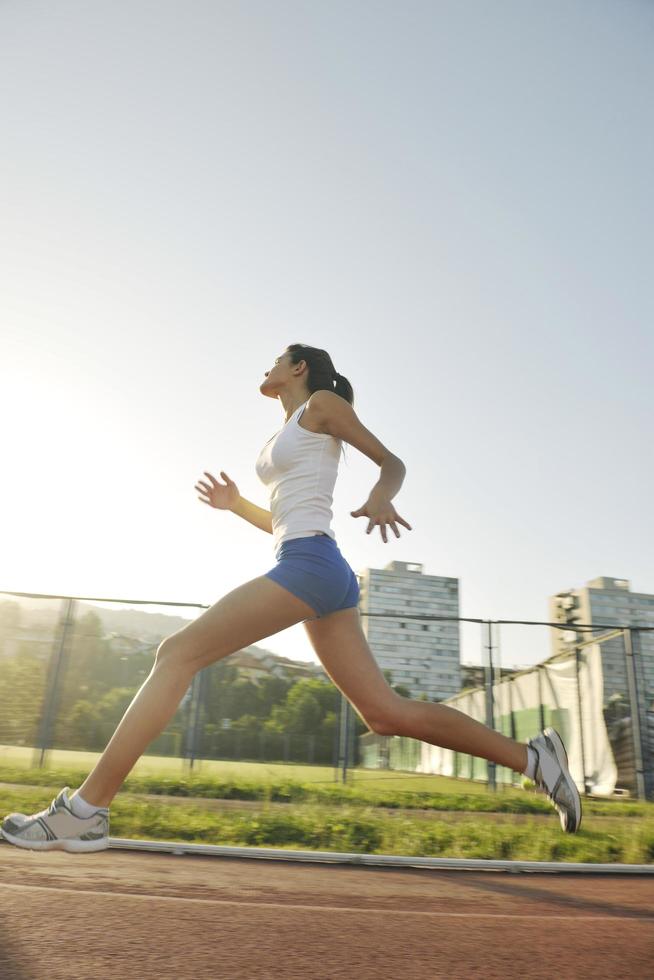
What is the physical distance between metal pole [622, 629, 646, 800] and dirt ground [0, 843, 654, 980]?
20.8ft

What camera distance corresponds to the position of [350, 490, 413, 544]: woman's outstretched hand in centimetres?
254

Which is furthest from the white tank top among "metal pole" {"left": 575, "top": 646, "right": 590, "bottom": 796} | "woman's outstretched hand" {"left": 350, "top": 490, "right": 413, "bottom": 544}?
"metal pole" {"left": 575, "top": 646, "right": 590, "bottom": 796}

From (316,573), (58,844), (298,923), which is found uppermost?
(316,573)

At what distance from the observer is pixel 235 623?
2.51 metres

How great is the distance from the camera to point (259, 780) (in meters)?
8.38


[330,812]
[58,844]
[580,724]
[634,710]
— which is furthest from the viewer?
[580,724]

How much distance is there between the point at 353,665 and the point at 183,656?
2.17 feet

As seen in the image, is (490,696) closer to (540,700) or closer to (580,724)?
(580,724)

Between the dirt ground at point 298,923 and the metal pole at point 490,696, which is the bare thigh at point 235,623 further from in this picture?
the metal pole at point 490,696

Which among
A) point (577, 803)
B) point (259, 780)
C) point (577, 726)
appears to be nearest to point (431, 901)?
point (577, 803)

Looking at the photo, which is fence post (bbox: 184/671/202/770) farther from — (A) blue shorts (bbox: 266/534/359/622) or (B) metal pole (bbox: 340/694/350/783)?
(A) blue shorts (bbox: 266/534/359/622)

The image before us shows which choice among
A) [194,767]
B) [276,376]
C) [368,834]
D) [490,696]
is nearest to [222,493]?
[276,376]

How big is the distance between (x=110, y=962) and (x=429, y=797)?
732 cm

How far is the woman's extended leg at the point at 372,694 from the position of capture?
2785mm
